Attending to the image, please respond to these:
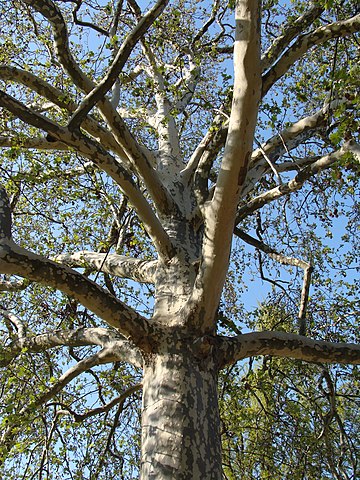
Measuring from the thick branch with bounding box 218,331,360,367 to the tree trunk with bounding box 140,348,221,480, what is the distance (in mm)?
306

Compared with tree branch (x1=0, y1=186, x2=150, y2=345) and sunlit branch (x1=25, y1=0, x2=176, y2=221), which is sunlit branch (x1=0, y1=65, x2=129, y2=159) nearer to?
sunlit branch (x1=25, y1=0, x2=176, y2=221)

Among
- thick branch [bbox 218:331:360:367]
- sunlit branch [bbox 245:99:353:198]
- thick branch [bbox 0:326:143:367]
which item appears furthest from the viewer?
Result: sunlit branch [bbox 245:99:353:198]

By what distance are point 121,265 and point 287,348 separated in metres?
2.20

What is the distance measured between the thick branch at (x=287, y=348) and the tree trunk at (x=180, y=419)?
306 millimetres

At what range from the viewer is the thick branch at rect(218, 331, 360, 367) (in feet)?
12.7

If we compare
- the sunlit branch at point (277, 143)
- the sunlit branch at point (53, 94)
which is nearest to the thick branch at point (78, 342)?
the sunlit branch at point (53, 94)

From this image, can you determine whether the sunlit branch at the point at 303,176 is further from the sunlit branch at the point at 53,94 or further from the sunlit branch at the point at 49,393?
the sunlit branch at the point at 49,393

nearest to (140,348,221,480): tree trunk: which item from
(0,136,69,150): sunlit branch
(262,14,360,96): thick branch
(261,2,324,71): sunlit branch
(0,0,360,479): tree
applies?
(0,0,360,479): tree

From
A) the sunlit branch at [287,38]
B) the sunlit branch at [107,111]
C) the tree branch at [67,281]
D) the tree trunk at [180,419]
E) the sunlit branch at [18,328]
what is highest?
the sunlit branch at [287,38]

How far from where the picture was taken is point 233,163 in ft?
10.9

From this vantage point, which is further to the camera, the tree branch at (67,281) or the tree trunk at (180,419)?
the tree branch at (67,281)

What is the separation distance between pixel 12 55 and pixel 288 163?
150 inches

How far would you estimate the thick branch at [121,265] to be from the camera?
206 inches

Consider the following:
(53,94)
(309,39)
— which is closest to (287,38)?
(309,39)
